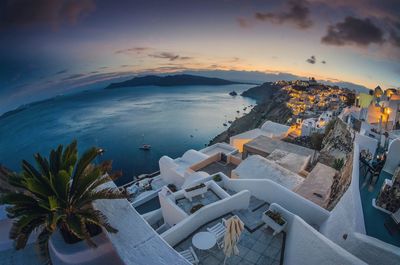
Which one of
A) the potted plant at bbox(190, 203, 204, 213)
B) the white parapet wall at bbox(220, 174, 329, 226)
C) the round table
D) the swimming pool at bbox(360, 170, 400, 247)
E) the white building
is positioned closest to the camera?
the swimming pool at bbox(360, 170, 400, 247)

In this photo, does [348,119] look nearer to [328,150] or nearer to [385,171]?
[328,150]

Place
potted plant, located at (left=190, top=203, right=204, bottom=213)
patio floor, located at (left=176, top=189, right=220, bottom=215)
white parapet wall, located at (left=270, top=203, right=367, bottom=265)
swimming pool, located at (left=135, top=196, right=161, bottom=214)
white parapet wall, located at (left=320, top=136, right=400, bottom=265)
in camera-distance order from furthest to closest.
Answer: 1. swimming pool, located at (left=135, top=196, right=161, bottom=214)
2. patio floor, located at (left=176, top=189, right=220, bottom=215)
3. potted plant, located at (left=190, top=203, right=204, bottom=213)
4. white parapet wall, located at (left=320, top=136, right=400, bottom=265)
5. white parapet wall, located at (left=270, top=203, right=367, bottom=265)

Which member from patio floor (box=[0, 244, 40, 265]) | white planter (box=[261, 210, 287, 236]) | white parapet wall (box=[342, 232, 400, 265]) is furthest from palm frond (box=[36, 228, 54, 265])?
white parapet wall (box=[342, 232, 400, 265])

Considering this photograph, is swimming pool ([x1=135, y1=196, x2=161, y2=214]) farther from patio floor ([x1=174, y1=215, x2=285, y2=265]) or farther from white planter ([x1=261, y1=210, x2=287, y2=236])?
white planter ([x1=261, y1=210, x2=287, y2=236])

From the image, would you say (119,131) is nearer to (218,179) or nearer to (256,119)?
(256,119)

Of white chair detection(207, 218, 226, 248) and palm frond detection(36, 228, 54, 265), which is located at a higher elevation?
palm frond detection(36, 228, 54, 265)

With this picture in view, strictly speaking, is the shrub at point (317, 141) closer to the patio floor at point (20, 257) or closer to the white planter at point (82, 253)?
the white planter at point (82, 253)
